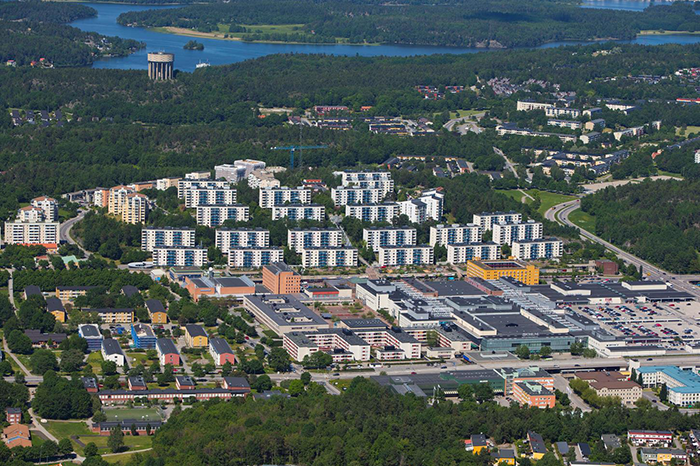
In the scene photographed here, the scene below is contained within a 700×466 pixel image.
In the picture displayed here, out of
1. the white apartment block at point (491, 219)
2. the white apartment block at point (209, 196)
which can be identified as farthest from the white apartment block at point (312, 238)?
the white apartment block at point (491, 219)

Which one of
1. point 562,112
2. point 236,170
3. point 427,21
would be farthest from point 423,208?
point 427,21

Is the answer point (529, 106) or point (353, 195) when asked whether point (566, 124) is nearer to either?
point (529, 106)

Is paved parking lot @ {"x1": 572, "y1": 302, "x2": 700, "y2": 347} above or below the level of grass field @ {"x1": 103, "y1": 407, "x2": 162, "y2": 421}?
above

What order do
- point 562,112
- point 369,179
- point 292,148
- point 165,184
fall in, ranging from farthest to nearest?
point 562,112 < point 292,148 < point 369,179 < point 165,184

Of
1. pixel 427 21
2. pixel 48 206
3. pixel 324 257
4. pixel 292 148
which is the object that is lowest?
pixel 324 257

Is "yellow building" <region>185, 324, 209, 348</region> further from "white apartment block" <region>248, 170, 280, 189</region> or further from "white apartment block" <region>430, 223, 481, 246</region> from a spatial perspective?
"white apartment block" <region>248, 170, 280, 189</region>

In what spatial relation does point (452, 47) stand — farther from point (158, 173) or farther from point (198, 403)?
point (198, 403)

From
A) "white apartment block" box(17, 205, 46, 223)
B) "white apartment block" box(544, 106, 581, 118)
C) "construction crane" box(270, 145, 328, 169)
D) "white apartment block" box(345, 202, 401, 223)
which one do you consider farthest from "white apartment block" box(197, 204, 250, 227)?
"white apartment block" box(544, 106, 581, 118)
